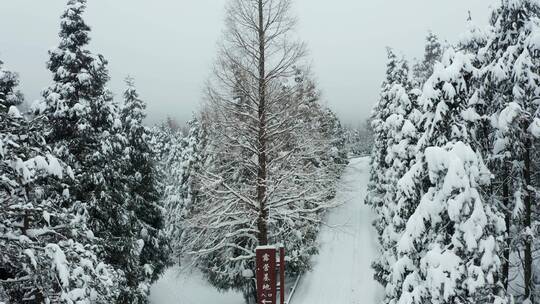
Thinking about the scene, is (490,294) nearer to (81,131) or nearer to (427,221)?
(427,221)

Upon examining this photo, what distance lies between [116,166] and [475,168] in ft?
51.5

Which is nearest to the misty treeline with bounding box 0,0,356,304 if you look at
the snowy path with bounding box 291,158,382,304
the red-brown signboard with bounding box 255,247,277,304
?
the red-brown signboard with bounding box 255,247,277,304

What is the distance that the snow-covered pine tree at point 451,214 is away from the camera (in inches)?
321

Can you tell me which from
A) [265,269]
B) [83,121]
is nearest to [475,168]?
[265,269]

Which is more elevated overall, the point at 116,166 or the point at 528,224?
the point at 116,166

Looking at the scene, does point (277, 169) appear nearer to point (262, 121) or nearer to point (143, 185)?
point (262, 121)

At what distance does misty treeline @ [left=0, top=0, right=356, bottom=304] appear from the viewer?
7.53 meters

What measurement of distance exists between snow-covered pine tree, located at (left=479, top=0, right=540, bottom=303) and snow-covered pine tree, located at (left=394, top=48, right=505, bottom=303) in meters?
1.50

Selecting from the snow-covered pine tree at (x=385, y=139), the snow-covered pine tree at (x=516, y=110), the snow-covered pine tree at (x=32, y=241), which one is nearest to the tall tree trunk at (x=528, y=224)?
the snow-covered pine tree at (x=516, y=110)

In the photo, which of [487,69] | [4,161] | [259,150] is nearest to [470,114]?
[487,69]

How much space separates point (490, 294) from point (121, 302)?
50.9 ft

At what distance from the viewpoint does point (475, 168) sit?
8.30m

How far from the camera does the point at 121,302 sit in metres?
18.7

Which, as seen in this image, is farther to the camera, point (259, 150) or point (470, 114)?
point (259, 150)
